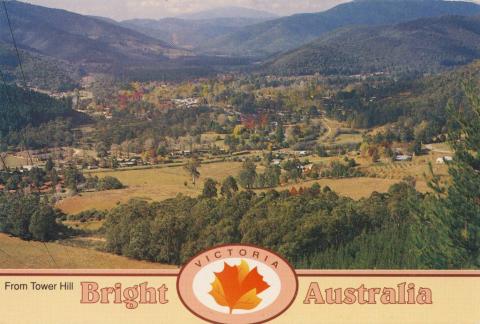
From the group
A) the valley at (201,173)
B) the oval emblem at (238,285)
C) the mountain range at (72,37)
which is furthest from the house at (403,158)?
the mountain range at (72,37)

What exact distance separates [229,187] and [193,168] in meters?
1.14

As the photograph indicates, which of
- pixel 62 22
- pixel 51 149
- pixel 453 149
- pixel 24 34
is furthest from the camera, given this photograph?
pixel 62 22

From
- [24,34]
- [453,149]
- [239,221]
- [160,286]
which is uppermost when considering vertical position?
[24,34]

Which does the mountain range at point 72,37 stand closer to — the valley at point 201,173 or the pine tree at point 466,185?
the valley at point 201,173

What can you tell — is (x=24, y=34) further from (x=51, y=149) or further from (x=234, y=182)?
(x=234, y=182)

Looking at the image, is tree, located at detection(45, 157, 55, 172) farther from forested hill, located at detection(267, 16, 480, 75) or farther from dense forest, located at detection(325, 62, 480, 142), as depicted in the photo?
forested hill, located at detection(267, 16, 480, 75)

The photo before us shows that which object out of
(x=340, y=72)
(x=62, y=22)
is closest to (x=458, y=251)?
(x=62, y=22)

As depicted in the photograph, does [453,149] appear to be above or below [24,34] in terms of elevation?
below

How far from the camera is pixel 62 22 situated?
44.2ft

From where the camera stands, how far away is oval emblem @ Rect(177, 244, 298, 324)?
4887 mm

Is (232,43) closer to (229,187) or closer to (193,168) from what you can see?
(193,168)

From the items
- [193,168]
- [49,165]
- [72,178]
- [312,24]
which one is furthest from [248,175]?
[312,24]

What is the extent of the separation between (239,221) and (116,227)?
4.41ft

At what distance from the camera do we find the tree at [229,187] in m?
7.02
